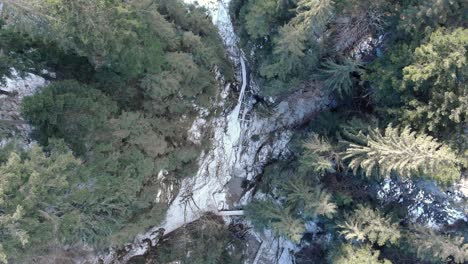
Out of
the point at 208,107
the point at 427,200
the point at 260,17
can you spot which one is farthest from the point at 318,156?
the point at 208,107

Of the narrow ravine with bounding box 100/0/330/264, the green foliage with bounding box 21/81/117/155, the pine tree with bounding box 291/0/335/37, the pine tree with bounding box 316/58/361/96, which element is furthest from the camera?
the narrow ravine with bounding box 100/0/330/264

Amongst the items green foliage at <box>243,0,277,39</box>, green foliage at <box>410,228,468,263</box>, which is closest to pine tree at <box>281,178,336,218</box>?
green foliage at <box>410,228,468,263</box>

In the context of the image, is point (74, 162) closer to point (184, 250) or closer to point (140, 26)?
point (140, 26)

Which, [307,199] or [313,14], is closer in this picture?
[313,14]

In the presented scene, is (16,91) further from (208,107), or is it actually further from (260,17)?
(260,17)

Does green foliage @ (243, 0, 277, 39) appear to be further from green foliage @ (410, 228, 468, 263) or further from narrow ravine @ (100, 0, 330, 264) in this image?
green foliage @ (410, 228, 468, 263)
